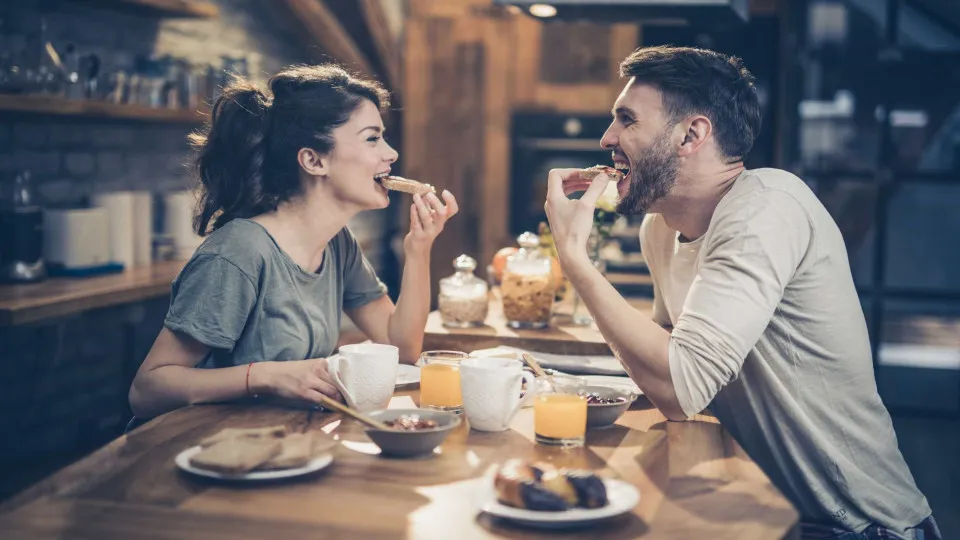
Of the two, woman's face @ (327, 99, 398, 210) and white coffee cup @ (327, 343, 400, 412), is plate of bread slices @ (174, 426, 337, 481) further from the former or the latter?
woman's face @ (327, 99, 398, 210)

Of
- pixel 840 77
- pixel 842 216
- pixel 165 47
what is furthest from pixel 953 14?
pixel 165 47

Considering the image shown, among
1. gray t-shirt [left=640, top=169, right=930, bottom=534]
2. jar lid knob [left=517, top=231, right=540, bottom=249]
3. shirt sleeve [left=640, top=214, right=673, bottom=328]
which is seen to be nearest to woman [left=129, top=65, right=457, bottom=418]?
jar lid knob [left=517, top=231, right=540, bottom=249]

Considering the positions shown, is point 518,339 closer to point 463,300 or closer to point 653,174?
point 463,300

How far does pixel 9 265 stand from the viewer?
3.47 m

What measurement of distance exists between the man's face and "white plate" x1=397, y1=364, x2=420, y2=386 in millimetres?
568

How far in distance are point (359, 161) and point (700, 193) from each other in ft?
2.57

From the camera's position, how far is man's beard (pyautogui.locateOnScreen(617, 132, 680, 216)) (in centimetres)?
209

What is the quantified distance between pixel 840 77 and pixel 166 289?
12.5 ft

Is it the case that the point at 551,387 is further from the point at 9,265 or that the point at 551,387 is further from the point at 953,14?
the point at 953,14

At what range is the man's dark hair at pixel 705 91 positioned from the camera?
2086mm

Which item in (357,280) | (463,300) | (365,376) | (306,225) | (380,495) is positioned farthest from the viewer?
(463,300)

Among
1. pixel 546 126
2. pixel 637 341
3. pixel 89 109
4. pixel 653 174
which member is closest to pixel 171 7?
pixel 89 109

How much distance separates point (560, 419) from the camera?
1.60 metres

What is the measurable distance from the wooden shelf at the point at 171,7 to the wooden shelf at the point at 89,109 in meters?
0.41
